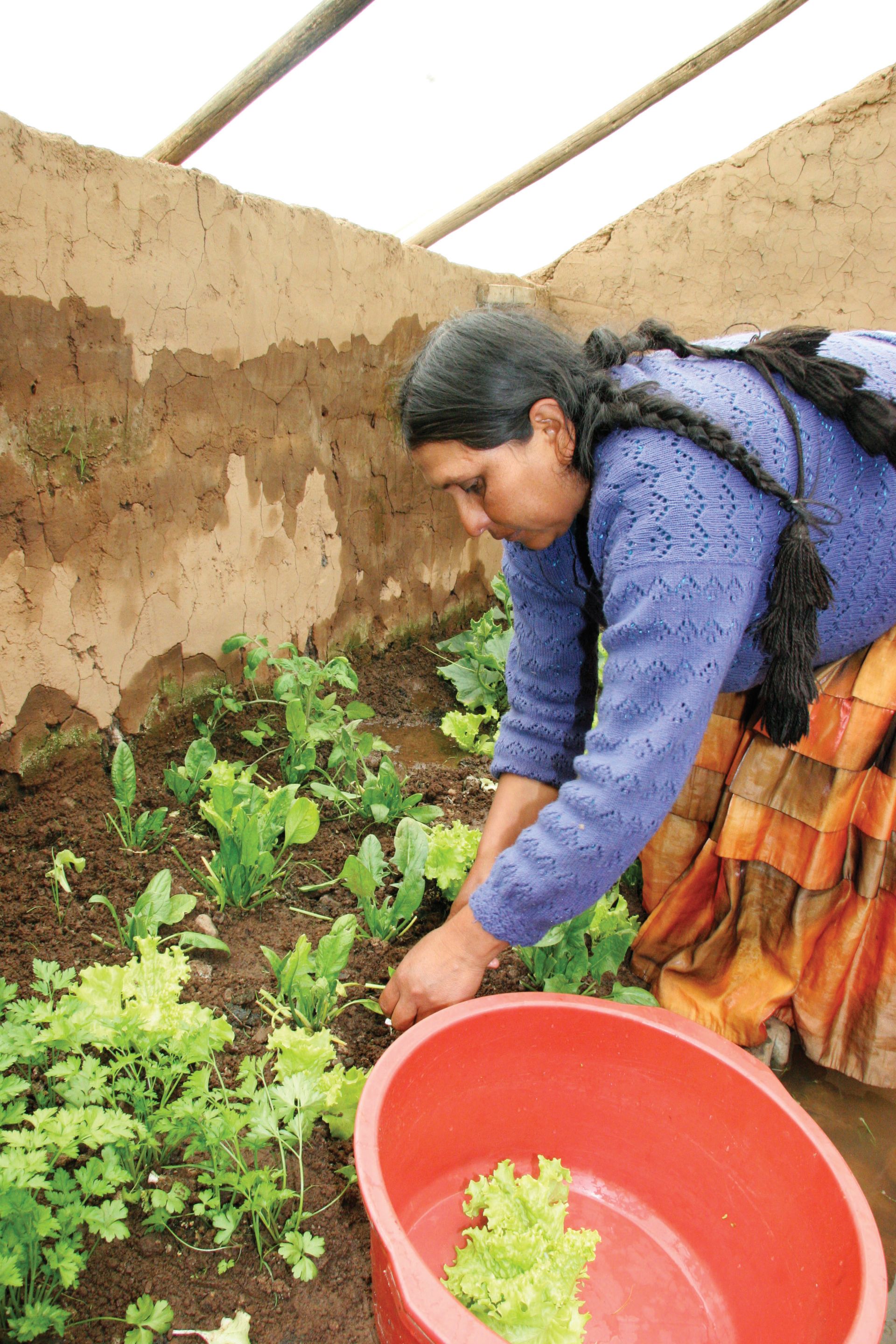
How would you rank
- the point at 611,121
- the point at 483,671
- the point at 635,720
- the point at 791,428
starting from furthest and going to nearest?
the point at 611,121 < the point at 483,671 < the point at 791,428 < the point at 635,720

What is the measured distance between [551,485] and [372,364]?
2128 mm

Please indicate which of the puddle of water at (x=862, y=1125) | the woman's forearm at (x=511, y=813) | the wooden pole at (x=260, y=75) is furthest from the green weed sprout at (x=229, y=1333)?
the wooden pole at (x=260, y=75)

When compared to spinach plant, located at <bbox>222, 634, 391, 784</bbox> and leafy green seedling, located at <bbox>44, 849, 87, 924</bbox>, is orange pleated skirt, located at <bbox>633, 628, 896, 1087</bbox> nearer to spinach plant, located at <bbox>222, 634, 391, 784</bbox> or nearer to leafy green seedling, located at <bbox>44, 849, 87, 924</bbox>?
spinach plant, located at <bbox>222, 634, 391, 784</bbox>

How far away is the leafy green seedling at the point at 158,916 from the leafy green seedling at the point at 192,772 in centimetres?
40

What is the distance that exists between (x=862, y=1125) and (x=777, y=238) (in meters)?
3.85

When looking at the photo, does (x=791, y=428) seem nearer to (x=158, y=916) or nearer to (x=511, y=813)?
(x=511, y=813)

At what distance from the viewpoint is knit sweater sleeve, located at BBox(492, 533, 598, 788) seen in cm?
188

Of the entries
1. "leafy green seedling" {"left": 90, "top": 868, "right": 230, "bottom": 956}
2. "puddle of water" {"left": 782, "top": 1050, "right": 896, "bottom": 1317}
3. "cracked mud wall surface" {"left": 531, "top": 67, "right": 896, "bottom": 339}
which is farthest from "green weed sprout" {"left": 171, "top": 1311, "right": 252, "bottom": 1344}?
"cracked mud wall surface" {"left": 531, "top": 67, "right": 896, "bottom": 339}

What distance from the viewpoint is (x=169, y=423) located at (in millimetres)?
2578

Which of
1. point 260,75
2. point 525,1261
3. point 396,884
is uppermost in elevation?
point 260,75

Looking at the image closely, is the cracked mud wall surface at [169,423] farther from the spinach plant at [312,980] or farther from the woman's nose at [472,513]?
the woman's nose at [472,513]

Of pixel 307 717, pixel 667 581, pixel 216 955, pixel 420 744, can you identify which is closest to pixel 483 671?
pixel 420 744

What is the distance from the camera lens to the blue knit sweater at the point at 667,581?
4.39ft

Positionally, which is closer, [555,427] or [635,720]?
[635,720]
